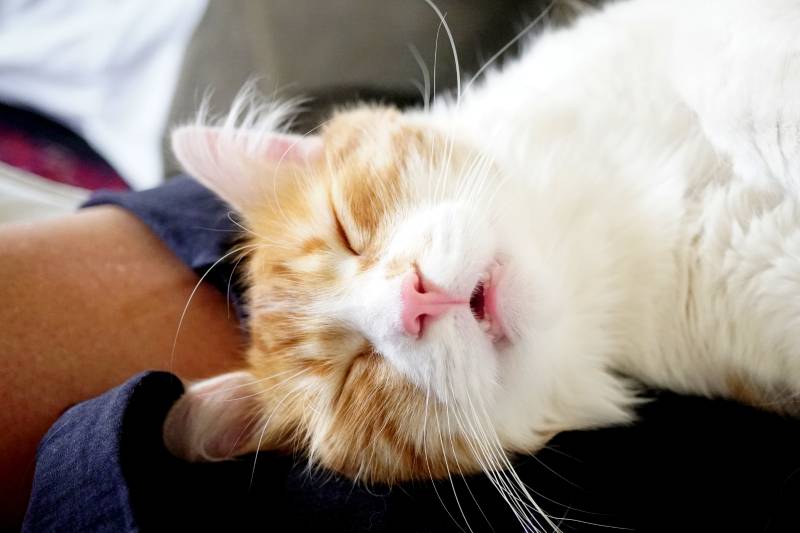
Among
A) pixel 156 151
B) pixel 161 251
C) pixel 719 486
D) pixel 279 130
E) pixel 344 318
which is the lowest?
pixel 719 486

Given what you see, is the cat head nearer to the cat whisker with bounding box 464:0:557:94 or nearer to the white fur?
the white fur

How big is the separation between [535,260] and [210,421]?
0.62 meters

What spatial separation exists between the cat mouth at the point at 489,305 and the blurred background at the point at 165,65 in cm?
82

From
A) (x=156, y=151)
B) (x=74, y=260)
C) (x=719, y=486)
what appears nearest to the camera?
(x=719, y=486)

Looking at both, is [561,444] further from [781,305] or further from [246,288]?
[246,288]

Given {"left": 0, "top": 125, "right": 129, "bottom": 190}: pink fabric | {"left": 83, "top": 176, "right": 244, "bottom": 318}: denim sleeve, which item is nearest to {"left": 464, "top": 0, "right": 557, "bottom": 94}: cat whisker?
{"left": 83, "top": 176, "right": 244, "bottom": 318}: denim sleeve

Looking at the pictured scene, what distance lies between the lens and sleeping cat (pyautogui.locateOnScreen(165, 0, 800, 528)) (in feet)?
2.63

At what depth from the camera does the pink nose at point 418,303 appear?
771 millimetres

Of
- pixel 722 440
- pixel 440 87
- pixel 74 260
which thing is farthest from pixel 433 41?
pixel 722 440

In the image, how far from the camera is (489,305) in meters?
0.82

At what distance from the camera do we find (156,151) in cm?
165

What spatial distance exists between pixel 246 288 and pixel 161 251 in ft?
0.82

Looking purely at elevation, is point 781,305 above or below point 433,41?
below

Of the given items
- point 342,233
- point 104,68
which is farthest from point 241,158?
point 104,68
